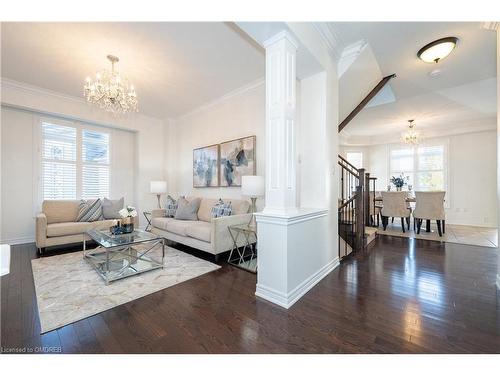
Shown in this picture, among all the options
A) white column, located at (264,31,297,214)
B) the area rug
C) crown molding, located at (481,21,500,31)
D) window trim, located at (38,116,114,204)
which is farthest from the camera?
window trim, located at (38,116,114,204)

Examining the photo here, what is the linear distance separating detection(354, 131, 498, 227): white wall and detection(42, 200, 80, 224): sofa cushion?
9576 mm

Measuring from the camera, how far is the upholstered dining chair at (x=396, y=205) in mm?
4930

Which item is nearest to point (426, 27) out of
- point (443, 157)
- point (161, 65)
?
point (161, 65)

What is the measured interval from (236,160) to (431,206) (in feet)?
13.9

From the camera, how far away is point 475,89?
13.4 feet

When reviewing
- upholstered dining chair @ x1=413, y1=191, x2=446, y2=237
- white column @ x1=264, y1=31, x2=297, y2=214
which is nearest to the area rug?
white column @ x1=264, y1=31, x2=297, y2=214

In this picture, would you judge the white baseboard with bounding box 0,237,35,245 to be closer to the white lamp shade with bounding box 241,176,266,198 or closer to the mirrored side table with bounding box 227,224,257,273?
the mirrored side table with bounding box 227,224,257,273

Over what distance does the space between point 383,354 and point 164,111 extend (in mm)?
5701

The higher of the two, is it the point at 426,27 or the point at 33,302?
the point at 426,27

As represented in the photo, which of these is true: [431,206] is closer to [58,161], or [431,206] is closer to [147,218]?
[147,218]

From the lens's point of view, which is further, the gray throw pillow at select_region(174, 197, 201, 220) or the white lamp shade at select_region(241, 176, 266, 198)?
the gray throw pillow at select_region(174, 197, 201, 220)

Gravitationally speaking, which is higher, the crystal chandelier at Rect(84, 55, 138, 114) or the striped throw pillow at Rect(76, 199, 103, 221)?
the crystal chandelier at Rect(84, 55, 138, 114)

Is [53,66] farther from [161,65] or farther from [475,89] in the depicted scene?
[475,89]

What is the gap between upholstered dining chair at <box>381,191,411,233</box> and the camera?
16.2 ft
